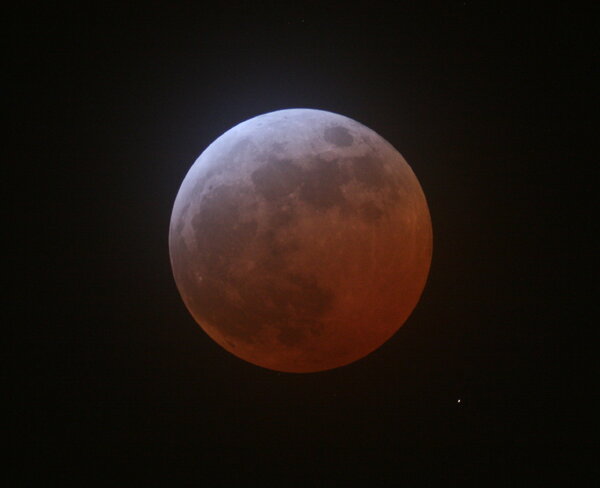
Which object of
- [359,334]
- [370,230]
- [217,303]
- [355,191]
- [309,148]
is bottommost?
[359,334]

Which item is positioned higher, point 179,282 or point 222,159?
point 222,159

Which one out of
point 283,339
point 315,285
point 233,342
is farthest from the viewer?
point 233,342

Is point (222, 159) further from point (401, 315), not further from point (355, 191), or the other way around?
point (401, 315)

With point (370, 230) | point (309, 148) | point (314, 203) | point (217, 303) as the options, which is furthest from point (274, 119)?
point (217, 303)

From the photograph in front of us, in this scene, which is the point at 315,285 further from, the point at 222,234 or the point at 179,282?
the point at 179,282

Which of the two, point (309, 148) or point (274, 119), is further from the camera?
point (274, 119)

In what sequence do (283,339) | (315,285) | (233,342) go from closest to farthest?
1. (315,285)
2. (283,339)
3. (233,342)

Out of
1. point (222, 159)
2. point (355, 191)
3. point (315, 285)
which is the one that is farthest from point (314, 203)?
point (222, 159)
